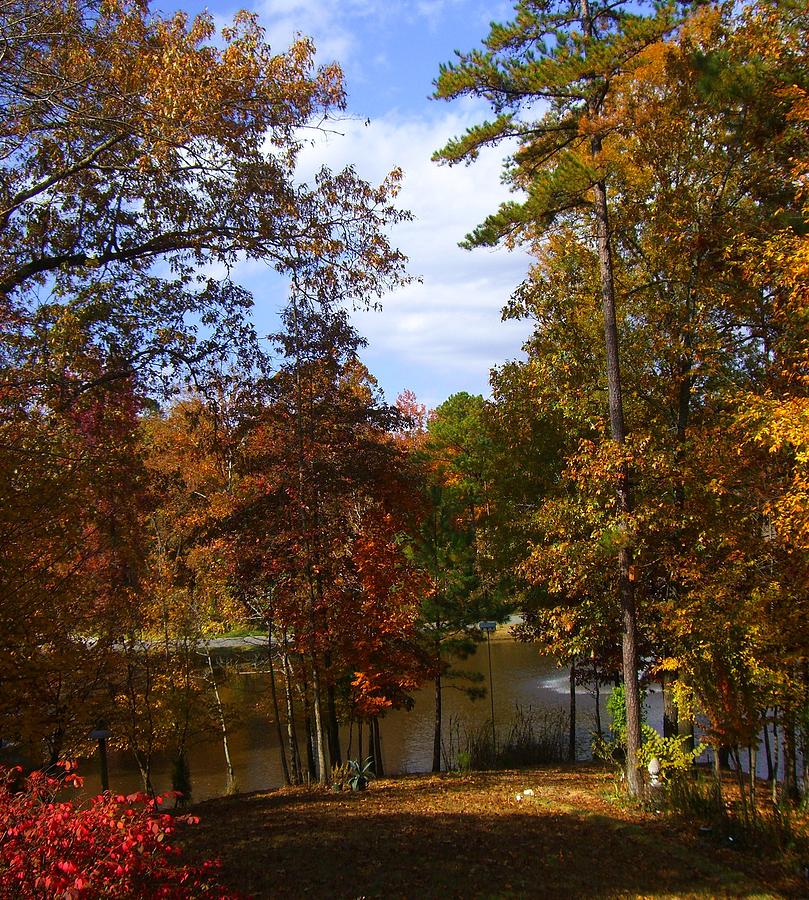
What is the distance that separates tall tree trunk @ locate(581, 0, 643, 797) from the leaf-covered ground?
88 cm

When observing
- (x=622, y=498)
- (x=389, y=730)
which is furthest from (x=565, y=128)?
(x=389, y=730)

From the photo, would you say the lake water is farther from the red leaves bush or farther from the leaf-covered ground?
the red leaves bush

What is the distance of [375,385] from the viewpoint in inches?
587

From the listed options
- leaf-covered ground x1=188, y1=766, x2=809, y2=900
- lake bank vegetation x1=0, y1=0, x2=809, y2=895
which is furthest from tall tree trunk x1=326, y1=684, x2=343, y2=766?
leaf-covered ground x1=188, y1=766, x2=809, y2=900

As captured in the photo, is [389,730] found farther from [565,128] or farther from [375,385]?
[565,128]

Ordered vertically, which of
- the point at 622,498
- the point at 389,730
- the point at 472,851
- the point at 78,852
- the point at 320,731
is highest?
the point at 622,498

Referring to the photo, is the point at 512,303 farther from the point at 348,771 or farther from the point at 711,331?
the point at 348,771

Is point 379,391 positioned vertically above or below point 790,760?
above

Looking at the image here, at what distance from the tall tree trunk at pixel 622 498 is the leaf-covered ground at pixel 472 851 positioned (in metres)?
0.88

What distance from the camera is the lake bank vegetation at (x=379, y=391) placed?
25.5ft

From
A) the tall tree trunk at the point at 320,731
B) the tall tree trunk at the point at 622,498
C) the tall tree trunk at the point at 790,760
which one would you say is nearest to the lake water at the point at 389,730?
the tall tree trunk at the point at 320,731

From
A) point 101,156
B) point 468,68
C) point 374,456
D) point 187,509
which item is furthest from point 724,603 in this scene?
point 187,509

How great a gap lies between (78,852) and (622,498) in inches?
328

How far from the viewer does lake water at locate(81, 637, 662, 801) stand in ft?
65.1
